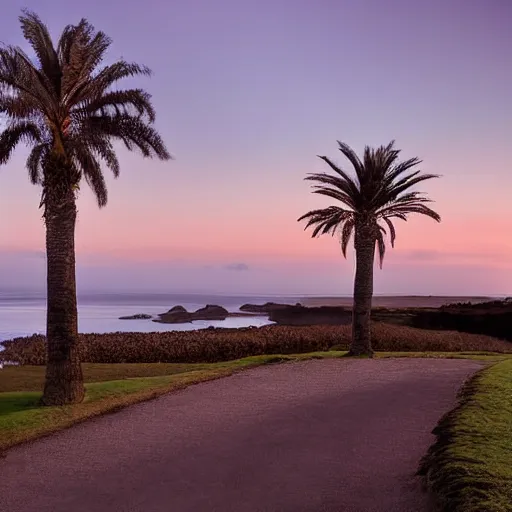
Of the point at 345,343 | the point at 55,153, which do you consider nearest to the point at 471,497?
the point at 55,153

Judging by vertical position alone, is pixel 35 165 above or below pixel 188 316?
above

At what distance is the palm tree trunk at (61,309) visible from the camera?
45.0 ft

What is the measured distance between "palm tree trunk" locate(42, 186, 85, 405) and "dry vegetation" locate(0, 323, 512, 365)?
15797 millimetres

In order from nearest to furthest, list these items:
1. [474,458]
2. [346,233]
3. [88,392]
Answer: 1. [474,458]
2. [88,392]
3. [346,233]

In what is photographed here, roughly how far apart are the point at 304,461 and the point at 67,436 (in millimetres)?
4675

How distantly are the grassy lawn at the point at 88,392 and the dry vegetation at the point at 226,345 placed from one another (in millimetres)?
6354

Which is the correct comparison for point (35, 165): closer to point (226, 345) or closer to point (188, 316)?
point (226, 345)

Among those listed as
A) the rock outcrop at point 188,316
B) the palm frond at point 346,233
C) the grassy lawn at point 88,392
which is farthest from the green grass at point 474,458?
the rock outcrop at point 188,316

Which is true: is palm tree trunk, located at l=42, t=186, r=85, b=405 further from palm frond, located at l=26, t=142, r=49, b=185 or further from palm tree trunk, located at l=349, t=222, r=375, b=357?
palm tree trunk, located at l=349, t=222, r=375, b=357

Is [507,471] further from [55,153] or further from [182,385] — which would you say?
[55,153]

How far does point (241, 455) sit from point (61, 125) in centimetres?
931

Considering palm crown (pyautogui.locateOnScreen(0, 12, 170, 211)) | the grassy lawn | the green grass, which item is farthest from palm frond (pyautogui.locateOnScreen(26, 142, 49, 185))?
the green grass

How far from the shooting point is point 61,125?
14.1 m

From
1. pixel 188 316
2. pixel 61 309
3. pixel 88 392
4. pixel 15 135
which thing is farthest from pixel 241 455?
pixel 188 316
